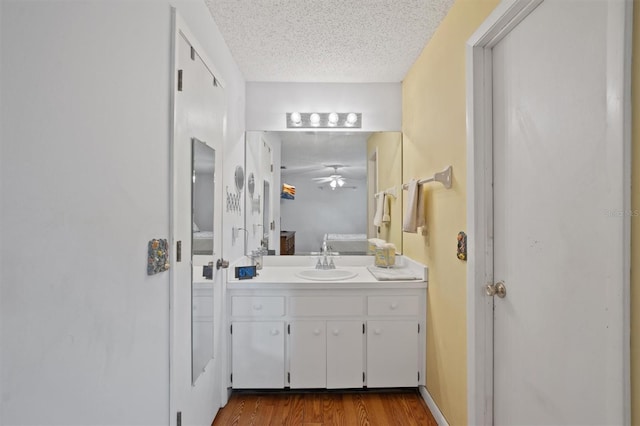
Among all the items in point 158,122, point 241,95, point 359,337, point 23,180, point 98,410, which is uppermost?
point 241,95

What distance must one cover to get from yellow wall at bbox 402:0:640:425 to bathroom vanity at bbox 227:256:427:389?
0.16 m

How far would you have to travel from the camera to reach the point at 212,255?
185 cm

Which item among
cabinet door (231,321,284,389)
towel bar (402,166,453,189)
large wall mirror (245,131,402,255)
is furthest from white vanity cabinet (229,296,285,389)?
towel bar (402,166,453,189)

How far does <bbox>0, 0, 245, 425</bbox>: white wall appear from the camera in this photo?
661mm

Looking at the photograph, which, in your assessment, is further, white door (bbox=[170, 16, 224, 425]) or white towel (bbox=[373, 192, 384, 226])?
white towel (bbox=[373, 192, 384, 226])

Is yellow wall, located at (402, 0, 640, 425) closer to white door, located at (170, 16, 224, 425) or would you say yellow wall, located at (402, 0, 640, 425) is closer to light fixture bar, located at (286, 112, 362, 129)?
light fixture bar, located at (286, 112, 362, 129)

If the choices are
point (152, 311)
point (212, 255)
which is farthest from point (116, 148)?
point (212, 255)

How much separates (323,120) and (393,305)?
1.58 metres

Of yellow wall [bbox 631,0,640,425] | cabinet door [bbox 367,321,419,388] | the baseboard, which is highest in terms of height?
yellow wall [bbox 631,0,640,425]

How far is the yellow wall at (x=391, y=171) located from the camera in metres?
2.68

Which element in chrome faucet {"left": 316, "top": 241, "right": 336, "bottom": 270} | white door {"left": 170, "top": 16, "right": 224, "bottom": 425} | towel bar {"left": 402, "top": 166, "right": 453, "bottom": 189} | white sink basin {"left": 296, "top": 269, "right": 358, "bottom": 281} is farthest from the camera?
chrome faucet {"left": 316, "top": 241, "right": 336, "bottom": 270}

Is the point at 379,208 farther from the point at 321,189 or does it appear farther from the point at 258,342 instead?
the point at 258,342

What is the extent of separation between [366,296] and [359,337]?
28cm

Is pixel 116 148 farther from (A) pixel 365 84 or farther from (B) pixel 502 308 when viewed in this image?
(A) pixel 365 84
